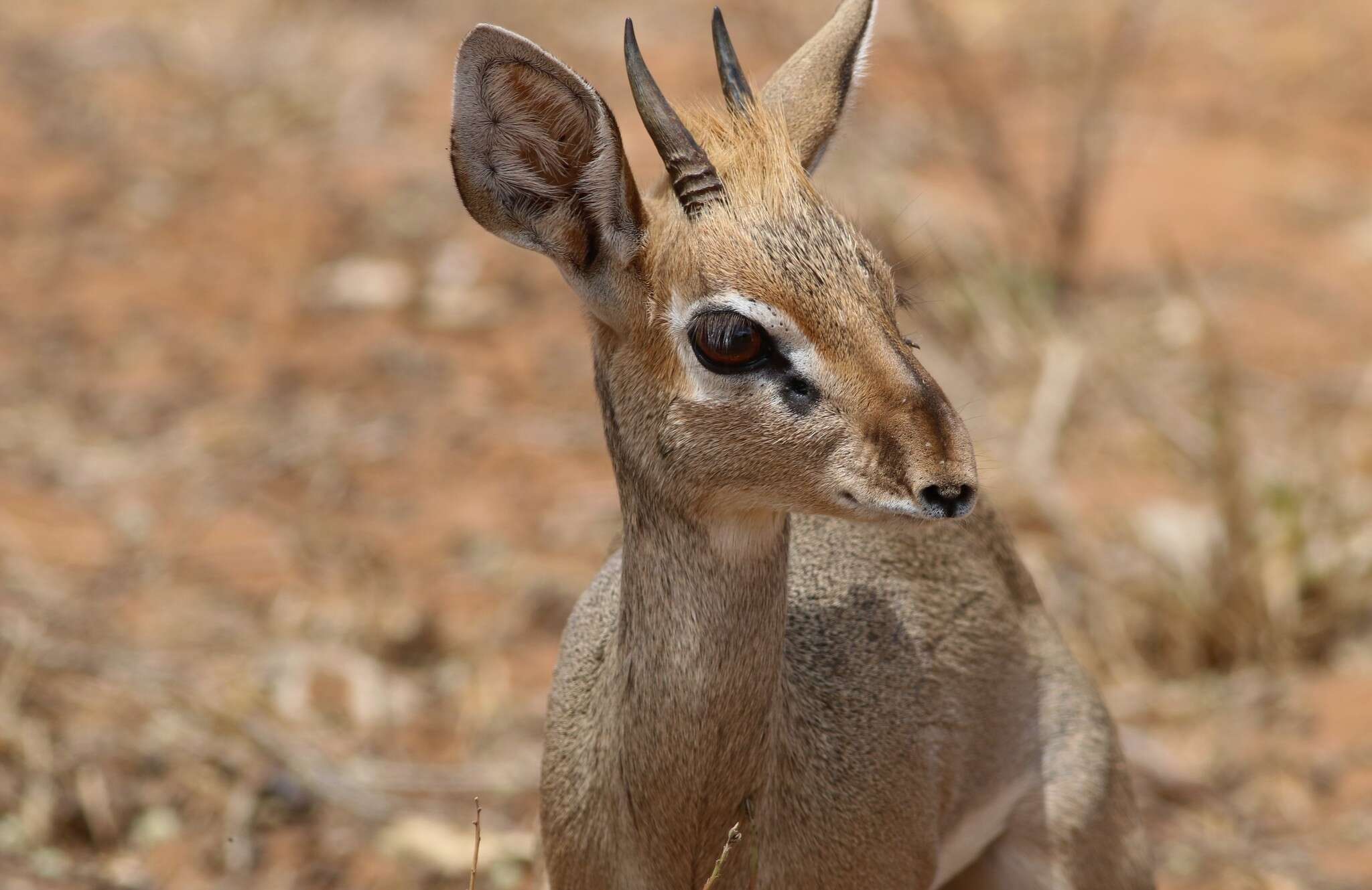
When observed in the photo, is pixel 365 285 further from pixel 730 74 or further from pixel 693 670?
pixel 693 670

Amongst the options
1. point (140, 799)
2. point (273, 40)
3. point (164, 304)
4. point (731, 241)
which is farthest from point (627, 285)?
point (273, 40)

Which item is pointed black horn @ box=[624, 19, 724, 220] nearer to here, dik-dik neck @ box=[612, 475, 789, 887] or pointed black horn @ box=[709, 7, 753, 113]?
pointed black horn @ box=[709, 7, 753, 113]

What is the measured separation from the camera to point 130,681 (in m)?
4.93

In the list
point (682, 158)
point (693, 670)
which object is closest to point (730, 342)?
point (682, 158)

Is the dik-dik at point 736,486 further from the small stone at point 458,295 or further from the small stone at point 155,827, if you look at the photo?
the small stone at point 458,295

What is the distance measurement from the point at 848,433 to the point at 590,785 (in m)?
0.88

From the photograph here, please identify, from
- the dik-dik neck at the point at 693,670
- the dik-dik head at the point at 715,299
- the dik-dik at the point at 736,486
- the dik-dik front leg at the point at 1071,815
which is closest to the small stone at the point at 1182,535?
the dik-dik front leg at the point at 1071,815

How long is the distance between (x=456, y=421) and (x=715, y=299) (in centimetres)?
467

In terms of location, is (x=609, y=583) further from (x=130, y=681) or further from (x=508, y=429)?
(x=508, y=429)

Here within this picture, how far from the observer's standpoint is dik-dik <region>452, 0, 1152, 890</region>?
8.58 ft

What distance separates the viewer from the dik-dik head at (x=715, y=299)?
257 centimetres

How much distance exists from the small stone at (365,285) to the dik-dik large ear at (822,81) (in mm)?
5115

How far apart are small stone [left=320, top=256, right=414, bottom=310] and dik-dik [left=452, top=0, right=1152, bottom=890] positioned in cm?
492

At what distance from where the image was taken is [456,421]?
720 cm
